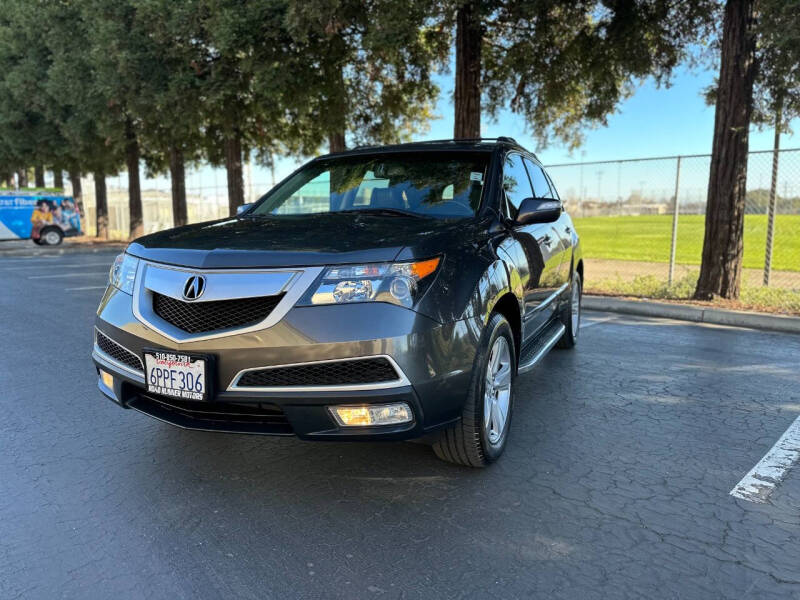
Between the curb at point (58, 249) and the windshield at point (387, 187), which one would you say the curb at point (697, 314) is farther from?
the curb at point (58, 249)

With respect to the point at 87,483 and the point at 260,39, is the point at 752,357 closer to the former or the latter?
the point at 87,483

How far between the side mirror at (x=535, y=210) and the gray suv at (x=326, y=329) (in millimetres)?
203

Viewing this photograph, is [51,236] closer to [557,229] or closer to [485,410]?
[557,229]

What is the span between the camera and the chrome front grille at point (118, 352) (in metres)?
3.20

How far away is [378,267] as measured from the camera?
2.86m

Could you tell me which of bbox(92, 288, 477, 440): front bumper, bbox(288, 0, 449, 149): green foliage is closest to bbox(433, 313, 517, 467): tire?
bbox(92, 288, 477, 440): front bumper

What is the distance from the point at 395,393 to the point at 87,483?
1.83 m

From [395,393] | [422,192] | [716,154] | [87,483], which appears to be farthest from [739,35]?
[87,483]

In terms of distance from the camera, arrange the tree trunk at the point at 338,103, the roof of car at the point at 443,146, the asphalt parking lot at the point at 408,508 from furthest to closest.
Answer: the tree trunk at the point at 338,103, the roof of car at the point at 443,146, the asphalt parking lot at the point at 408,508

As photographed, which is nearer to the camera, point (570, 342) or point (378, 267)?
point (378, 267)

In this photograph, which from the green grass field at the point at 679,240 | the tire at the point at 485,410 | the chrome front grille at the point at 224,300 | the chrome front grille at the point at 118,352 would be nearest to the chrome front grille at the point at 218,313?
the chrome front grille at the point at 224,300

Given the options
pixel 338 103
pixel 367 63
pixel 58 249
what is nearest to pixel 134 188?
pixel 58 249

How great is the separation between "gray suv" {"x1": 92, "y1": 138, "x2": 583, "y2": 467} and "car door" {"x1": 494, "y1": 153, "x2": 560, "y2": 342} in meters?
0.24

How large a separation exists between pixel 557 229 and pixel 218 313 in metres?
3.42
